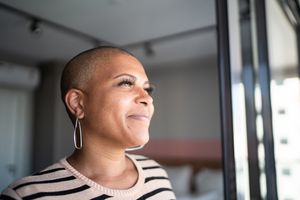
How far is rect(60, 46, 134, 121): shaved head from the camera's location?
0.49 meters

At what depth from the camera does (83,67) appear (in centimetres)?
50

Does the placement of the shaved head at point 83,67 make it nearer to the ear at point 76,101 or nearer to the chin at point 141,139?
the ear at point 76,101

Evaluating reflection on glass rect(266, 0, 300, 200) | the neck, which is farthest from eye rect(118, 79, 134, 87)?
reflection on glass rect(266, 0, 300, 200)

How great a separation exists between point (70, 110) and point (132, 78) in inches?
5.5

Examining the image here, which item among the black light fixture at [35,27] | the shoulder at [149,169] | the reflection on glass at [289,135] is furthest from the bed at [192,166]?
the black light fixture at [35,27]

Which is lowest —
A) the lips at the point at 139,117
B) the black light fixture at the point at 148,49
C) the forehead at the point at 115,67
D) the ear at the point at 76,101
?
the lips at the point at 139,117

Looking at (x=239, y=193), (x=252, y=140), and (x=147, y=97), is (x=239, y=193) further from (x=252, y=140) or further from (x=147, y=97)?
(x=147, y=97)

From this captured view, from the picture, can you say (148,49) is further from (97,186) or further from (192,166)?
(192,166)

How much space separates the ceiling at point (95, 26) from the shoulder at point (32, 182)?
256 mm

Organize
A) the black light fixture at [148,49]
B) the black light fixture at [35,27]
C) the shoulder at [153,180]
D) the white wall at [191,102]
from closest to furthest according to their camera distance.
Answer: the shoulder at [153,180] → the black light fixture at [35,27] → the black light fixture at [148,49] → the white wall at [191,102]

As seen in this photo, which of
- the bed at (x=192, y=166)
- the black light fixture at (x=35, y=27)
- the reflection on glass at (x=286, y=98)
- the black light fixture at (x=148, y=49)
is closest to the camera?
the black light fixture at (x=35, y=27)

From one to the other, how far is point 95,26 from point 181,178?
1514 mm

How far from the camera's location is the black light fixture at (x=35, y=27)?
74cm

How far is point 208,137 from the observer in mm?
2260
